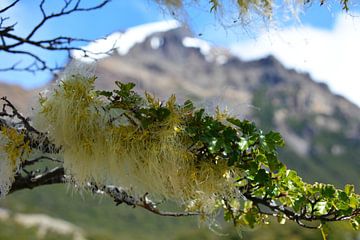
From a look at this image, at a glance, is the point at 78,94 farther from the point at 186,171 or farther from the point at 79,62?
the point at 186,171

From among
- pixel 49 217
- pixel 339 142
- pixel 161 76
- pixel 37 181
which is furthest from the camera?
pixel 161 76

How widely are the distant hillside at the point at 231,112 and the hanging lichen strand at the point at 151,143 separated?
11cm

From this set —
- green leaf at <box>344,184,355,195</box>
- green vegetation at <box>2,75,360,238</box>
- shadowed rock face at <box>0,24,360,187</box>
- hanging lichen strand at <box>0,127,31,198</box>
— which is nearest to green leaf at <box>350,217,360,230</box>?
green leaf at <box>344,184,355,195</box>

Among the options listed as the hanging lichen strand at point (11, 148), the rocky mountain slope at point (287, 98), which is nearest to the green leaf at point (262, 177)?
the hanging lichen strand at point (11, 148)

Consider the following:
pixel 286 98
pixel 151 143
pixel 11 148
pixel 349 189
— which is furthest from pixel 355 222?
pixel 286 98

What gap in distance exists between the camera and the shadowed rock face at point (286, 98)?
402 ft

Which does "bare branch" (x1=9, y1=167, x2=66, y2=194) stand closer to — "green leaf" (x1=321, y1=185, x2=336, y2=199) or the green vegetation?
the green vegetation

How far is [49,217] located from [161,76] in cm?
11118

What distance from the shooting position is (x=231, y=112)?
192 centimetres

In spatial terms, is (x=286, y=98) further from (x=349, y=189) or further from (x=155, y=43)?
(x=349, y=189)

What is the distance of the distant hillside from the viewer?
15.8m

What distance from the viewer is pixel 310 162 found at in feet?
408

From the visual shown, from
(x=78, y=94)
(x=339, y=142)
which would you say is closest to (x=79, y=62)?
(x=78, y=94)

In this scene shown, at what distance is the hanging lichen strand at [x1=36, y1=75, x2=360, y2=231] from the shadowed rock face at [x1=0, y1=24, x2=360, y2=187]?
298 feet
